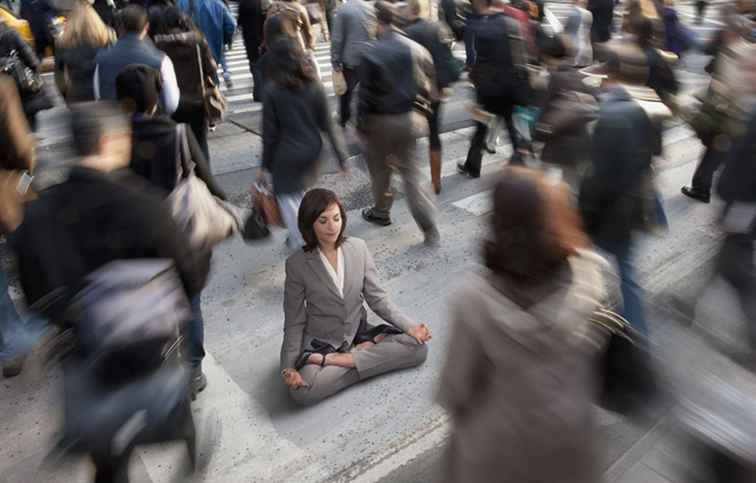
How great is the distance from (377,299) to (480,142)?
3580mm

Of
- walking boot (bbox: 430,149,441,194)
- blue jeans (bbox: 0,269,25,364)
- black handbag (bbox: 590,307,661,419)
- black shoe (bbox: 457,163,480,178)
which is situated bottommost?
black shoe (bbox: 457,163,480,178)

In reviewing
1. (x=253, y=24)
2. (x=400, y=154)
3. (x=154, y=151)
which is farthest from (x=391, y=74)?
(x=253, y=24)

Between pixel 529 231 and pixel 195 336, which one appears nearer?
pixel 529 231

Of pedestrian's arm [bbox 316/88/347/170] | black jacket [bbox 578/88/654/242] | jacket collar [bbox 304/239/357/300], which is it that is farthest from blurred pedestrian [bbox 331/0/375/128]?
black jacket [bbox 578/88/654/242]

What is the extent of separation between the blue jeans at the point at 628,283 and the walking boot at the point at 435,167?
9.14 feet

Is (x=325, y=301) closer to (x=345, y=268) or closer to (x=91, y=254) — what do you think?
(x=345, y=268)

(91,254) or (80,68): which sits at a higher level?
(91,254)

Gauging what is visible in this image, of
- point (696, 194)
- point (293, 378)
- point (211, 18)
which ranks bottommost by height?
point (696, 194)

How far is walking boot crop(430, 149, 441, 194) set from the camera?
6387 mm

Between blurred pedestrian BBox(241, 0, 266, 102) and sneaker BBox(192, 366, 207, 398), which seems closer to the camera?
sneaker BBox(192, 366, 207, 398)

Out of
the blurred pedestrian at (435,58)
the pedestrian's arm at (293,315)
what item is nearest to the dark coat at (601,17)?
the blurred pedestrian at (435,58)

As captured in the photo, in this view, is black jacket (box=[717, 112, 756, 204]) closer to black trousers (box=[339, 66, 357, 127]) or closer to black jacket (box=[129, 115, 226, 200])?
black jacket (box=[129, 115, 226, 200])

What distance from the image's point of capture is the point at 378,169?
18.6 ft

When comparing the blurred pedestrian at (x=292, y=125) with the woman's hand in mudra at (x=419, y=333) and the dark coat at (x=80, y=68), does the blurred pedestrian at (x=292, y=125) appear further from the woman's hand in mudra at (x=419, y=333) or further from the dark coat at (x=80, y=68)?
the dark coat at (x=80, y=68)
